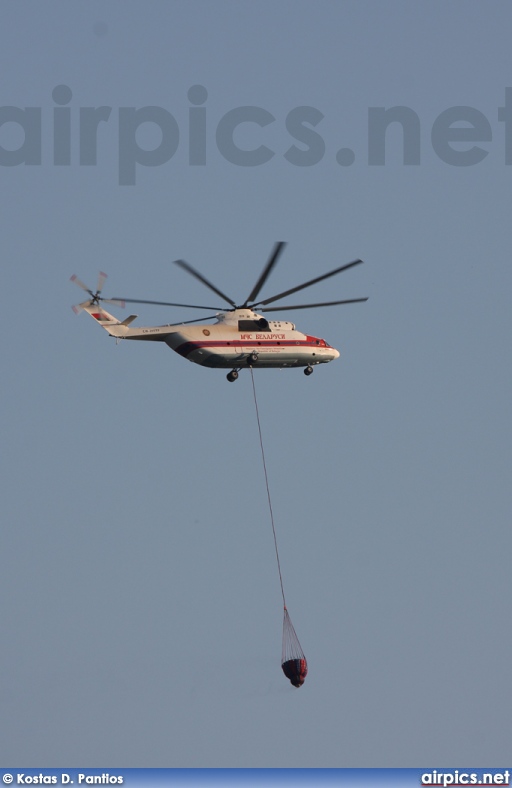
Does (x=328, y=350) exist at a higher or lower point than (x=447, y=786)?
higher

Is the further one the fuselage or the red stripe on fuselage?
the fuselage

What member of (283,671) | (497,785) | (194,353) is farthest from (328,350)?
(497,785)

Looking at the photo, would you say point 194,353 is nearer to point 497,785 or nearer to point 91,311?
point 91,311

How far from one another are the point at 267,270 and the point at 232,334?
13.2 feet

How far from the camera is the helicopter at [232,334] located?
8650cm

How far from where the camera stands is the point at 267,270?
85.1 metres

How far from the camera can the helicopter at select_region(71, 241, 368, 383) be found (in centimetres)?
8650

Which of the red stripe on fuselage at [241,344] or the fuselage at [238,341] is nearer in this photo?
the red stripe on fuselage at [241,344]

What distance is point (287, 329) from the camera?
90.7 m

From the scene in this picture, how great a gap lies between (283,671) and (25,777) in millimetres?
11591

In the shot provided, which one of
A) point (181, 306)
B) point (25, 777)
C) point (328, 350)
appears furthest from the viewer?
point (328, 350)

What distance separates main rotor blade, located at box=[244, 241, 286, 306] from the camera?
8325 centimetres

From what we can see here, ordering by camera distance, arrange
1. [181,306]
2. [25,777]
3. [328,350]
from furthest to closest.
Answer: [328,350] → [181,306] → [25,777]

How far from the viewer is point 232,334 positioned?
288 feet
